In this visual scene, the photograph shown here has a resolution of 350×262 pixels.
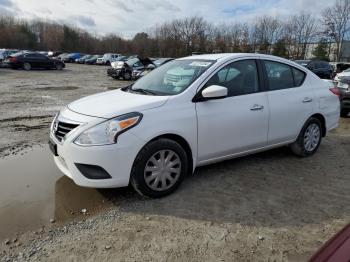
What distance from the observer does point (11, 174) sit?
183 inches

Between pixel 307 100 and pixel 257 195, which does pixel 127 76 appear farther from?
pixel 257 195

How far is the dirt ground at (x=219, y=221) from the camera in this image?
2.98m

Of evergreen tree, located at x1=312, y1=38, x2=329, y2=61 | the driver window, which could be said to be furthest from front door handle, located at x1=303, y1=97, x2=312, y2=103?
evergreen tree, located at x1=312, y1=38, x2=329, y2=61

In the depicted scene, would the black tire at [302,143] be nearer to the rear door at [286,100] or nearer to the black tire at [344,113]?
the rear door at [286,100]

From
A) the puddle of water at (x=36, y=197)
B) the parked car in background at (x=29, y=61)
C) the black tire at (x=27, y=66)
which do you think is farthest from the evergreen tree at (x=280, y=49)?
the puddle of water at (x=36, y=197)

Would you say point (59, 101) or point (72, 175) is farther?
point (59, 101)

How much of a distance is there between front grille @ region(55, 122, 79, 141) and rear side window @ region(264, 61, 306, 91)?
2.83 m

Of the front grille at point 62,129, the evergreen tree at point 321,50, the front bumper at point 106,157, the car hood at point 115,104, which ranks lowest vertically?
the front bumper at point 106,157

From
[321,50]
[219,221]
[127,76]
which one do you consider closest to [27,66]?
[127,76]

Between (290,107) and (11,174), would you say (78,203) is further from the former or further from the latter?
(290,107)

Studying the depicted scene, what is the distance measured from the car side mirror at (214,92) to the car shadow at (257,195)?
1161 mm

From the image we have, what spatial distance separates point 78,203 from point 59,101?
28.0 feet

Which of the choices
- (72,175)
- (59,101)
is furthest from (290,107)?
(59,101)

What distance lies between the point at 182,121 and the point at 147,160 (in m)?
0.61
